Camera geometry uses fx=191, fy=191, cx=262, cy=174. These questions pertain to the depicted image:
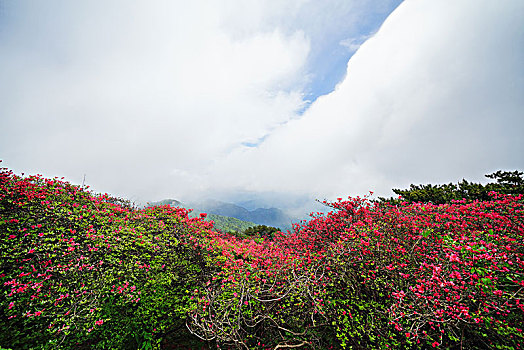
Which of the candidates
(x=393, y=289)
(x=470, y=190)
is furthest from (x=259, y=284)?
(x=470, y=190)

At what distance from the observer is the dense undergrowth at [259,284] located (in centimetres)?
344

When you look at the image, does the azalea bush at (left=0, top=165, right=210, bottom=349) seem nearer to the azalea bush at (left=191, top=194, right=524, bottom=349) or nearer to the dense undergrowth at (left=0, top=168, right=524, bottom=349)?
the dense undergrowth at (left=0, top=168, right=524, bottom=349)

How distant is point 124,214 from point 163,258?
91.8 inches

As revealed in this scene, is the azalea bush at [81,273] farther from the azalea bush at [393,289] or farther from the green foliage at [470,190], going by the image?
the green foliage at [470,190]

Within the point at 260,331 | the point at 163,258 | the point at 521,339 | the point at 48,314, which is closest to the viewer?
the point at 521,339

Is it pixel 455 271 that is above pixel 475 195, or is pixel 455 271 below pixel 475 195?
below

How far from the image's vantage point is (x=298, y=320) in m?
4.50

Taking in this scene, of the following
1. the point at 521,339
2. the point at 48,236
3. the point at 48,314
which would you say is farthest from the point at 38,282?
the point at 521,339

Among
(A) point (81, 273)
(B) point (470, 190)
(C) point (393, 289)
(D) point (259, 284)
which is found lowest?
(C) point (393, 289)

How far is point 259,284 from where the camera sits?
4875mm

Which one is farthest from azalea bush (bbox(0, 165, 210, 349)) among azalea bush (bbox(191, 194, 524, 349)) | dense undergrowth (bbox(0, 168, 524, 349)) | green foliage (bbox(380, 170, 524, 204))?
green foliage (bbox(380, 170, 524, 204))

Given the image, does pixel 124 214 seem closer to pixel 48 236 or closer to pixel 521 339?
pixel 48 236

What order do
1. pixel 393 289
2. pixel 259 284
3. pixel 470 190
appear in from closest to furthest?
pixel 393 289
pixel 259 284
pixel 470 190

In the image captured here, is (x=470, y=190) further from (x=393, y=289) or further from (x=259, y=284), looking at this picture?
(x=259, y=284)
